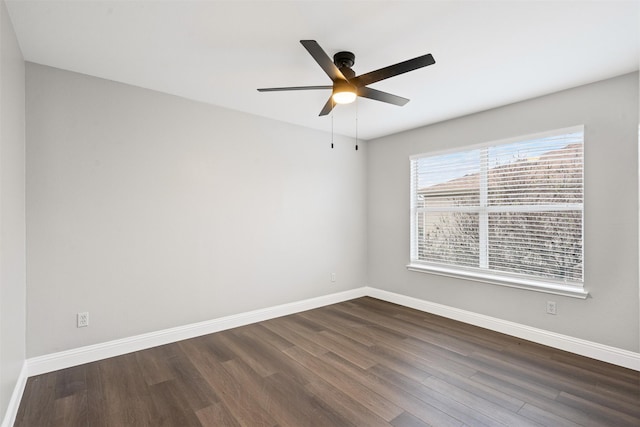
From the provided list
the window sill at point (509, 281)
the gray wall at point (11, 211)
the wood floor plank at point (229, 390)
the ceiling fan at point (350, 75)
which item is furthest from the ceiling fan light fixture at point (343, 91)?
the window sill at point (509, 281)

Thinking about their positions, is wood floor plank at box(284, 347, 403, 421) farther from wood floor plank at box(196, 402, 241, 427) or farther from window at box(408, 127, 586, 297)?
window at box(408, 127, 586, 297)

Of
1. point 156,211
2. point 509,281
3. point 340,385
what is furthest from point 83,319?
point 509,281

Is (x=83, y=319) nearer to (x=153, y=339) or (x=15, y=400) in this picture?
(x=153, y=339)

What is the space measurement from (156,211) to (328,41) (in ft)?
7.42

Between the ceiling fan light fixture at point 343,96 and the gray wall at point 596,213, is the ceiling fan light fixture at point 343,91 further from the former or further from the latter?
the gray wall at point 596,213

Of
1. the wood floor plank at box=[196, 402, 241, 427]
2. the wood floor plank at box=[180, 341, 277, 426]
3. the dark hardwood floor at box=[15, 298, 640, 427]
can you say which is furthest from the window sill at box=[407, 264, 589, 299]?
the wood floor plank at box=[196, 402, 241, 427]

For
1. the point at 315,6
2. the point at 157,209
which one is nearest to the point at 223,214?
the point at 157,209

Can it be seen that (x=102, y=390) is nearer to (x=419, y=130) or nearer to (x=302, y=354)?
(x=302, y=354)

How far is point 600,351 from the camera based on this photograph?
9.10ft

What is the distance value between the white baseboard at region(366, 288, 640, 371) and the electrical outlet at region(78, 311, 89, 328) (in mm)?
3670

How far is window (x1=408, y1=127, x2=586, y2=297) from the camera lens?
9.94 ft

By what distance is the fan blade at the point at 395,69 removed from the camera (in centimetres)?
184

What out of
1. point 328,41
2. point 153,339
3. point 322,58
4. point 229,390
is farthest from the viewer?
point 153,339

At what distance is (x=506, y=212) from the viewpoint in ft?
11.4
